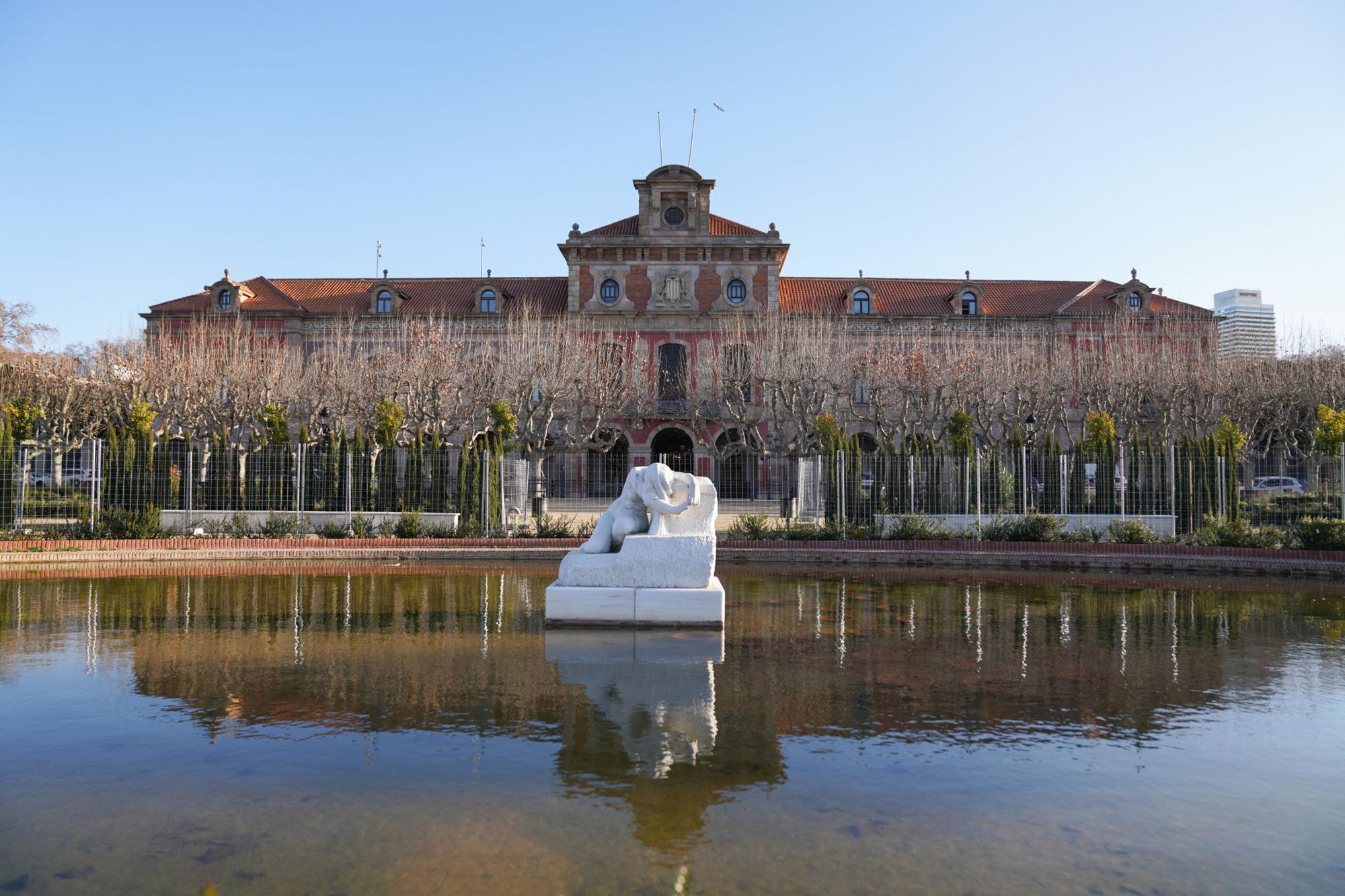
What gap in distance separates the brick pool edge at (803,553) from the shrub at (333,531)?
1610 mm

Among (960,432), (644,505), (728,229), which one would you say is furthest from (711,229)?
(644,505)

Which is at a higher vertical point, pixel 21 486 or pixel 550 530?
pixel 21 486

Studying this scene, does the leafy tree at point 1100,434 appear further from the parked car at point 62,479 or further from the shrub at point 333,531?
the parked car at point 62,479

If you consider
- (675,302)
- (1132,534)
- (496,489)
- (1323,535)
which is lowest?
(1132,534)

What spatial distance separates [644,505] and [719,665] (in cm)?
255

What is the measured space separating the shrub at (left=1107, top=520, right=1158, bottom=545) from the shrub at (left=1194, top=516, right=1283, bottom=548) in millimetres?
859

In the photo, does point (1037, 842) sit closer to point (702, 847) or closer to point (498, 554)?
point (702, 847)

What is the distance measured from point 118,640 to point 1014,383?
2720 cm

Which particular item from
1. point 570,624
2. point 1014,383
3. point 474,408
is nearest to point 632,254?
point 474,408

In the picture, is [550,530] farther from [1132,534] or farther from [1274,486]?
[1274,486]

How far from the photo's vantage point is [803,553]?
16797 millimetres

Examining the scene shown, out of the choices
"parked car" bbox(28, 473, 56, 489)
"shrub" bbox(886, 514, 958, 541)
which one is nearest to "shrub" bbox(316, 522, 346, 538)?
"shrub" bbox(886, 514, 958, 541)

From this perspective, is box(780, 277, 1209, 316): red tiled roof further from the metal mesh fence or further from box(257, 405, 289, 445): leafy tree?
box(257, 405, 289, 445): leafy tree

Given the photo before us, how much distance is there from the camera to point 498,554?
17.0 metres
